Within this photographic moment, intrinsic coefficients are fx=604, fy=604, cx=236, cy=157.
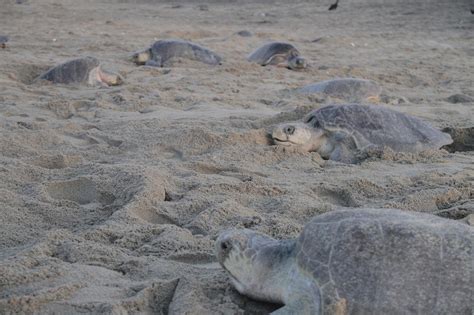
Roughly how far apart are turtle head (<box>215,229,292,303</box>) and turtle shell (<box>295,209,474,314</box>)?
0.11m

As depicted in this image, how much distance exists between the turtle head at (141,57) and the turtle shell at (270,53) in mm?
1252

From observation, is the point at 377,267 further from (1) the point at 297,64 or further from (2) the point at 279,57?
(2) the point at 279,57

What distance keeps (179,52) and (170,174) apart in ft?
14.4

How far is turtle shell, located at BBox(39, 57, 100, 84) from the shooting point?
5.59 metres

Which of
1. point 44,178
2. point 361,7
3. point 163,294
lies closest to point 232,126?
point 44,178

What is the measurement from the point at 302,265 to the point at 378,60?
6341mm

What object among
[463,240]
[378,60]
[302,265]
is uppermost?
[463,240]

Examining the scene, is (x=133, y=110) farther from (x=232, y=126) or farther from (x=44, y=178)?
(x=44, y=178)

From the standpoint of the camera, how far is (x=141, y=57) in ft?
23.0

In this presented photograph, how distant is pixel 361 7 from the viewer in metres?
13.4

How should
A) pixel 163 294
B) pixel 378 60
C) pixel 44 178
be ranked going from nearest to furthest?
pixel 163 294
pixel 44 178
pixel 378 60

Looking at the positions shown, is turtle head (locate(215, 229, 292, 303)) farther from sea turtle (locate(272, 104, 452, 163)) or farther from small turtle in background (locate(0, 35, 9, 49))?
small turtle in background (locate(0, 35, 9, 49))

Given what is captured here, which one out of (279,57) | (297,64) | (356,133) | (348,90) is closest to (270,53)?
(279,57)

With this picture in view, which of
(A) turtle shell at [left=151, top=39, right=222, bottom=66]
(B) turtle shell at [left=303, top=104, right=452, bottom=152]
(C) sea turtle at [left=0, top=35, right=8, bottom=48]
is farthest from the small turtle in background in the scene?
(B) turtle shell at [left=303, top=104, right=452, bottom=152]
